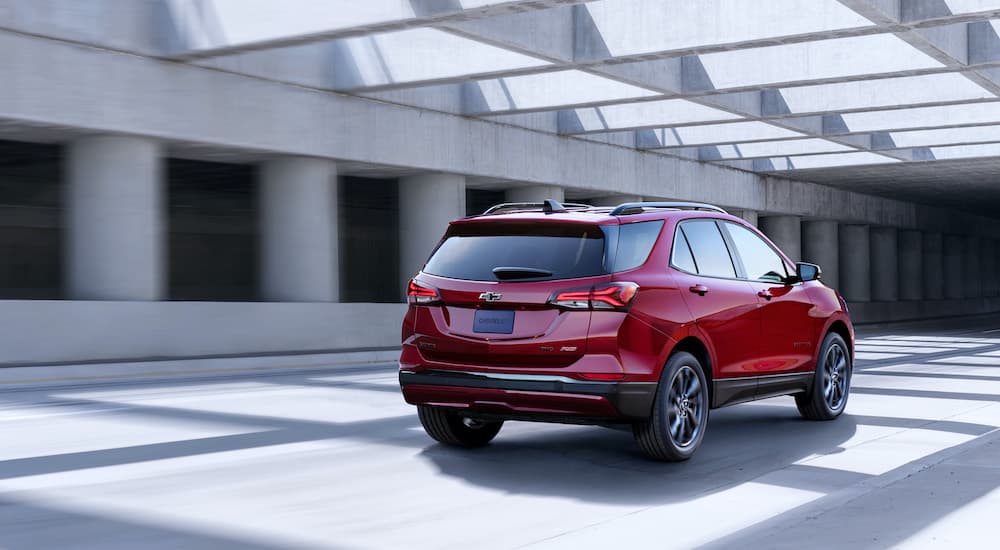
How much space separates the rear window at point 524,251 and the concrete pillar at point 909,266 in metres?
50.3

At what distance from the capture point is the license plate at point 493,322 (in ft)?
23.6

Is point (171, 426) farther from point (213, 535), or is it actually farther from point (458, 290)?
point (213, 535)

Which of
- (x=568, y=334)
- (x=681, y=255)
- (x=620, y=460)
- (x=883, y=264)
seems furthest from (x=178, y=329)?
(x=883, y=264)

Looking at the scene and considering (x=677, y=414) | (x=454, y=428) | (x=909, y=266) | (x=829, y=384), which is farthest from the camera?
(x=909, y=266)

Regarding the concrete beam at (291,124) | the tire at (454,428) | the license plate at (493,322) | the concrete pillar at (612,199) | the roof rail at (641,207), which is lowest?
the tire at (454,428)

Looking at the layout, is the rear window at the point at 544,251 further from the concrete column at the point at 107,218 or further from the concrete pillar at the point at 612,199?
the concrete pillar at the point at 612,199

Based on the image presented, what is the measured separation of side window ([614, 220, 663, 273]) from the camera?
7316 mm

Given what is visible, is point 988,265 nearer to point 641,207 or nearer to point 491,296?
point 641,207

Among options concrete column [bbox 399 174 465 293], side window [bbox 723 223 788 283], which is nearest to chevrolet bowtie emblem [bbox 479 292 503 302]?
side window [bbox 723 223 788 283]

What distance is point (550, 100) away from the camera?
24.1 m

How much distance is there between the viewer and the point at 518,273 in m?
7.27

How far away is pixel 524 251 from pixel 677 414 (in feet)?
4.83

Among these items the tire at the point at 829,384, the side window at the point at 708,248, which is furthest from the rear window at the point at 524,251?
the tire at the point at 829,384

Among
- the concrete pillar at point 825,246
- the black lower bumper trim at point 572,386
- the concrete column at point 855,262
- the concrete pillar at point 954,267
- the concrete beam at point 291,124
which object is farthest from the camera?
the concrete pillar at point 954,267
